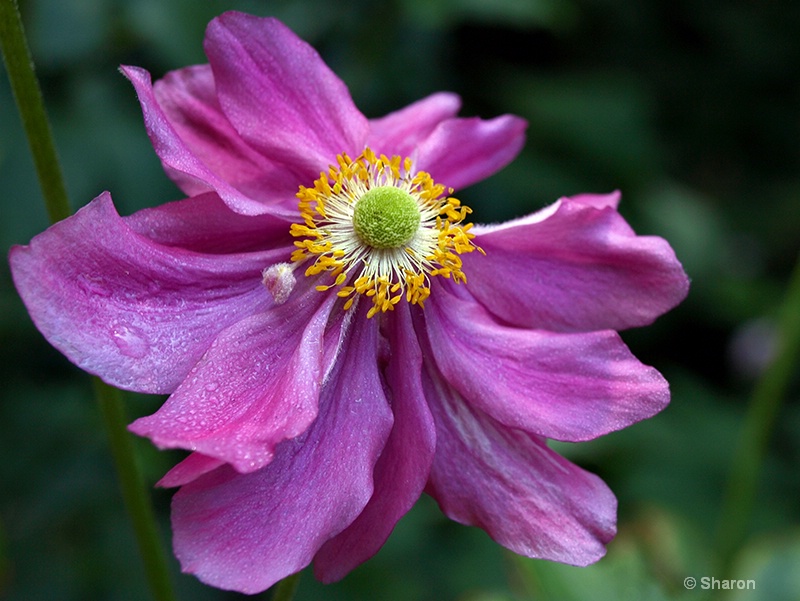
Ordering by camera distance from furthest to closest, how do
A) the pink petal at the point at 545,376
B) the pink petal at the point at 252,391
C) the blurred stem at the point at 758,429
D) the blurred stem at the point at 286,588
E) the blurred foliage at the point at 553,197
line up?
1. the blurred foliage at the point at 553,197
2. the blurred stem at the point at 758,429
3. the blurred stem at the point at 286,588
4. the pink petal at the point at 545,376
5. the pink petal at the point at 252,391

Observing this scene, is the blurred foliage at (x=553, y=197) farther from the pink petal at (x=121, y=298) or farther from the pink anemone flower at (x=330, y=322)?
the pink petal at (x=121, y=298)

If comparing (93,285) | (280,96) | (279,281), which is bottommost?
(279,281)

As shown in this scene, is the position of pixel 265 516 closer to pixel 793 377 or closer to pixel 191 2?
pixel 191 2

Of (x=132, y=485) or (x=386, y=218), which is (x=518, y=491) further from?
(x=132, y=485)

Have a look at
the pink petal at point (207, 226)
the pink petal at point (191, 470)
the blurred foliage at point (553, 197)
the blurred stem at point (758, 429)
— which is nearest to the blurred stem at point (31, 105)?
the pink petal at point (207, 226)

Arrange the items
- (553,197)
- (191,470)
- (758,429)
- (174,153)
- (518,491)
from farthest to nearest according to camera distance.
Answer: (553,197), (758,429), (518,491), (174,153), (191,470)

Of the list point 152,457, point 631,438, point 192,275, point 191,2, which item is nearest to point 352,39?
point 191,2

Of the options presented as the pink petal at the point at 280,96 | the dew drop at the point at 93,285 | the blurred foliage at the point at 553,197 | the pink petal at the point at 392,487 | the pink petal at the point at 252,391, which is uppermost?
the pink petal at the point at 280,96

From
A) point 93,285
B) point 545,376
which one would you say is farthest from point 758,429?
point 93,285
